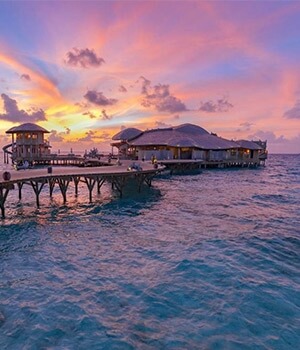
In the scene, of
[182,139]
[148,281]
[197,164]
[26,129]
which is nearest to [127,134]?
[182,139]

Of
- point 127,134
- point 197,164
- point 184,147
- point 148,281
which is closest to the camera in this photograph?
point 148,281

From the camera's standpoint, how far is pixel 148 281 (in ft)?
38.7

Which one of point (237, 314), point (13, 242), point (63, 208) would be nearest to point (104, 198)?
point (63, 208)

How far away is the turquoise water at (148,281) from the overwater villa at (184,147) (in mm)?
41705

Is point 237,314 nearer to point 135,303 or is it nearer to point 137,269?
point 135,303

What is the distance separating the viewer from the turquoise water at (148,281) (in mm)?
8570

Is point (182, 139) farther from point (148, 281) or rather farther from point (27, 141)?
point (148, 281)

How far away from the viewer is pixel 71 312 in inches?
379

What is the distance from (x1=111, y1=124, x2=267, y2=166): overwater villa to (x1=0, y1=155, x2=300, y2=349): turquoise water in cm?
4170

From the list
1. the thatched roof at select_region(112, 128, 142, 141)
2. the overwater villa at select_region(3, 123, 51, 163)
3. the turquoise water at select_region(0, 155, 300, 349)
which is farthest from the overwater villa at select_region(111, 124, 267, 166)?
the turquoise water at select_region(0, 155, 300, 349)

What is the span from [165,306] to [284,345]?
3.65 meters

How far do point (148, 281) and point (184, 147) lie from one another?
5649 centimetres

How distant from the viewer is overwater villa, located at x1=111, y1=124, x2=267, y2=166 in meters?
64.8

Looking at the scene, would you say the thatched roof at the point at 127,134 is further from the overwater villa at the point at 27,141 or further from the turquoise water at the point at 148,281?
the turquoise water at the point at 148,281
